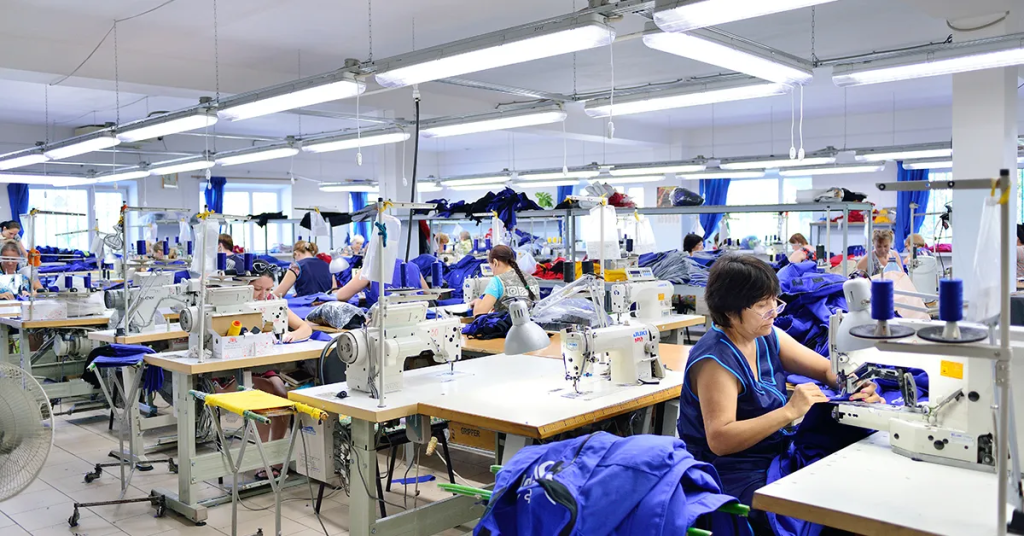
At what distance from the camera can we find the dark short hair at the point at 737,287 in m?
2.41

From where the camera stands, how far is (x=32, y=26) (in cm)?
649

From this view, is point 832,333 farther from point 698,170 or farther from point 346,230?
point 346,230

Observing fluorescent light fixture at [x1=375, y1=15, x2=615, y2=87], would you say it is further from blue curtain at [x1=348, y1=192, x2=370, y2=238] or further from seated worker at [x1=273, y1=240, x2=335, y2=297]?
blue curtain at [x1=348, y1=192, x2=370, y2=238]

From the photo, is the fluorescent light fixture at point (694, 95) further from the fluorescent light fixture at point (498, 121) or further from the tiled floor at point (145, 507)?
the tiled floor at point (145, 507)

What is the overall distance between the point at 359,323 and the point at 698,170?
751 centimetres

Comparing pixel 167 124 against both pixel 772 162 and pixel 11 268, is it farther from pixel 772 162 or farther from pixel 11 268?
pixel 772 162

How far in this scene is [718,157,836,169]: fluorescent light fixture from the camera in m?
10.3

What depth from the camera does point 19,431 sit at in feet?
7.47

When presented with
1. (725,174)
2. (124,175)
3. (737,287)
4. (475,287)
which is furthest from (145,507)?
(725,174)

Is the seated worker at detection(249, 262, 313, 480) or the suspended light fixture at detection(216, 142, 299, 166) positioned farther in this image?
the suspended light fixture at detection(216, 142, 299, 166)

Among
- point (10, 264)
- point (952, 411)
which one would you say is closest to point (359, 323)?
point (952, 411)

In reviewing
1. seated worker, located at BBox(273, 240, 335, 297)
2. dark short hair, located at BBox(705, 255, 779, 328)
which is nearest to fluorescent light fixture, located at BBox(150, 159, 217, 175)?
seated worker, located at BBox(273, 240, 335, 297)

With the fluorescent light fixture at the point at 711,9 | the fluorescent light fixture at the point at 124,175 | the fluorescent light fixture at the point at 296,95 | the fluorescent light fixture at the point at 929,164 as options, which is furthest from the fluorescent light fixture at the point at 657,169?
the fluorescent light fixture at the point at 711,9

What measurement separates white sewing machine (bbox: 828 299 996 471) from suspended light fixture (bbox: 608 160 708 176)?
30.1 ft
